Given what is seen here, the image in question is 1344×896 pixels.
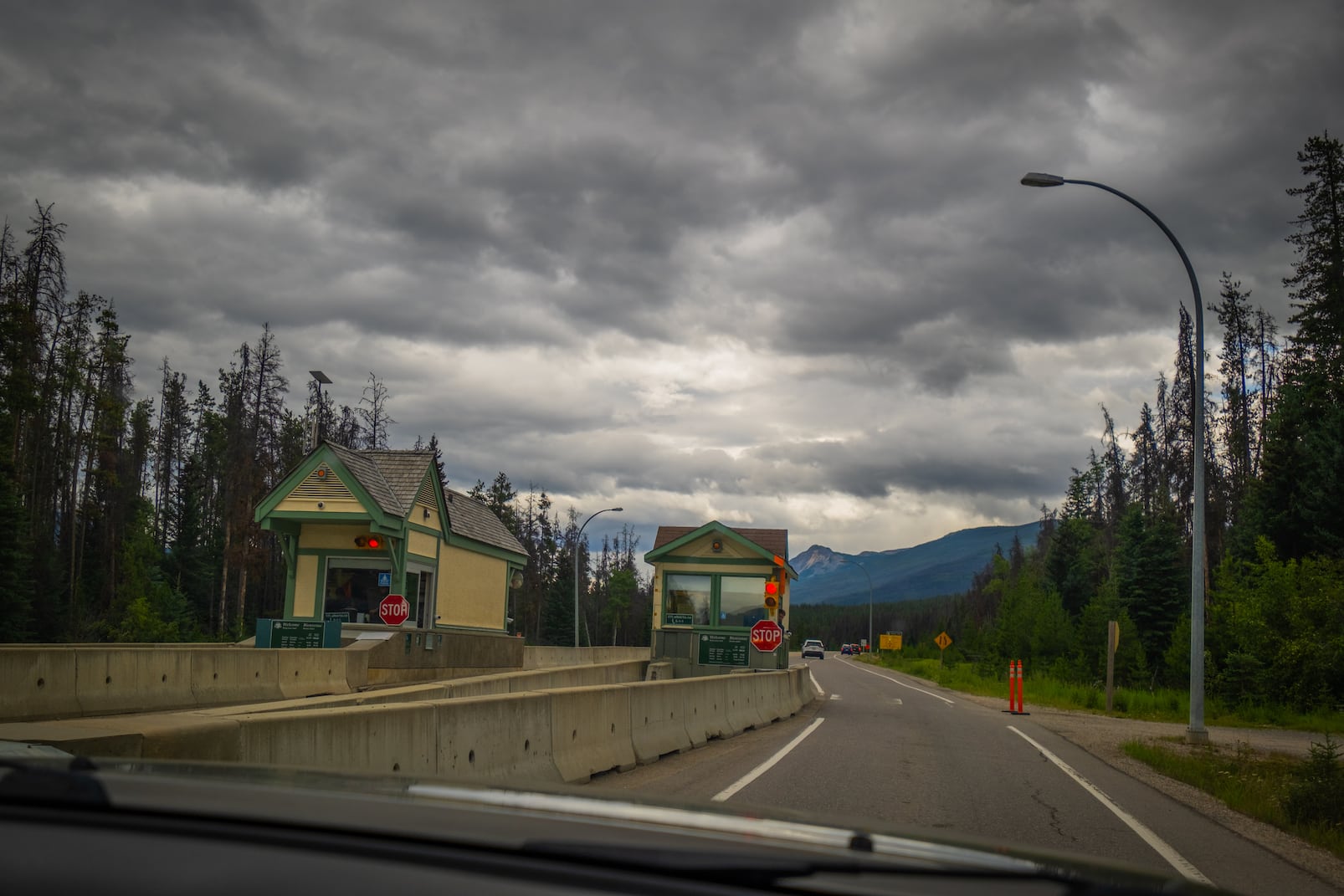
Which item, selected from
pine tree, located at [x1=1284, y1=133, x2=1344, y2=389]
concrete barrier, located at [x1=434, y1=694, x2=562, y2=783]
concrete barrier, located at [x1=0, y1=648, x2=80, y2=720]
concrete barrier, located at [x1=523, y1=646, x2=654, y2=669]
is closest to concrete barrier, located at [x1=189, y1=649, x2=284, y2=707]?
concrete barrier, located at [x1=0, y1=648, x2=80, y2=720]

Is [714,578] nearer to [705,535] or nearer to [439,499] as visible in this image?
[705,535]

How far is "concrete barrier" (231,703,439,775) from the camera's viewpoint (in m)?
6.72

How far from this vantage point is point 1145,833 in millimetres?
9273

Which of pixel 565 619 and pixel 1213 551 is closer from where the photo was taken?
pixel 1213 551

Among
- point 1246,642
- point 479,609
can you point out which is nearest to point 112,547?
point 479,609

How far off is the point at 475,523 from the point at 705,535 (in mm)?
9760

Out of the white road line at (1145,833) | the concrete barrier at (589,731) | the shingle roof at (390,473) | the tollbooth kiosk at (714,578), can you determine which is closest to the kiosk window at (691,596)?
the tollbooth kiosk at (714,578)

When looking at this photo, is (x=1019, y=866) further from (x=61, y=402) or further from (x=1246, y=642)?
(x=61, y=402)

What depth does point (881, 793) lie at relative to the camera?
10.8 meters

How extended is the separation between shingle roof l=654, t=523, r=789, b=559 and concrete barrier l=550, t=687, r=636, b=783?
2065 centimetres

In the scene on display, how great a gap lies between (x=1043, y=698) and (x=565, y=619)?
6724 centimetres

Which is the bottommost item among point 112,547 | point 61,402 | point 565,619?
point 565,619

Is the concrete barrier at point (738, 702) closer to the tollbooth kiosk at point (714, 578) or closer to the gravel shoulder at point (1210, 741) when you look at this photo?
the gravel shoulder at point (1210, 741)

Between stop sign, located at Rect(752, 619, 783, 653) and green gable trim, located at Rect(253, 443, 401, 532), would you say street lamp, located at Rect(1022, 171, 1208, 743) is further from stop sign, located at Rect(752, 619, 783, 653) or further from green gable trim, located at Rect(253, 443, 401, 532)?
green gable trim, located at Rect(253, 443, 401, 532)
